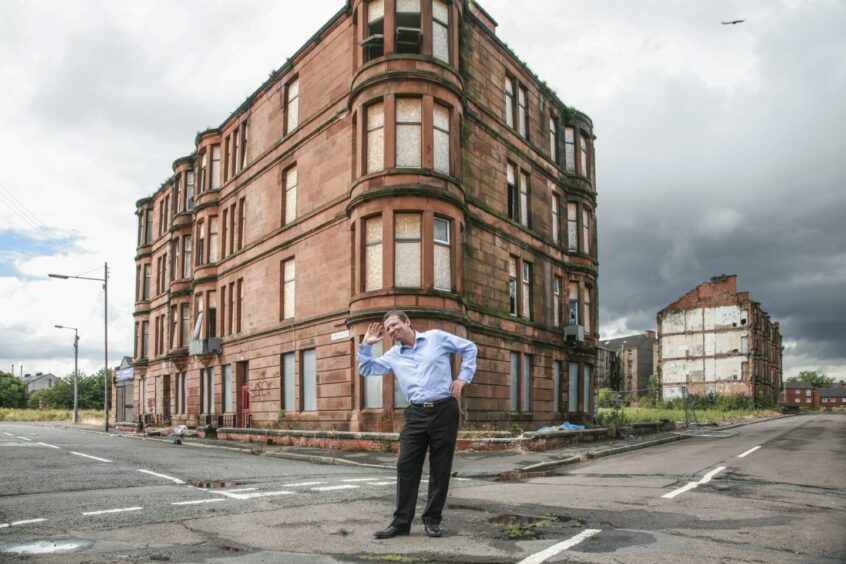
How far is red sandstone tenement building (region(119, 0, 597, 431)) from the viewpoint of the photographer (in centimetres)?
2008

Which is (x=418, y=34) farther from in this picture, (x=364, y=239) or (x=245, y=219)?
(x=245, y=219)

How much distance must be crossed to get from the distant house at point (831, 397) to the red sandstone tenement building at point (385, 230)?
141m

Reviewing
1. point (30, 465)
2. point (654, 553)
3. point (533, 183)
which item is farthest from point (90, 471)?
point (533, 183)

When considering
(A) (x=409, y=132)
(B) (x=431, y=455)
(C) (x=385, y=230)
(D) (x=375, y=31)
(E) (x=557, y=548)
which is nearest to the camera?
(E) (x=557, y=548)

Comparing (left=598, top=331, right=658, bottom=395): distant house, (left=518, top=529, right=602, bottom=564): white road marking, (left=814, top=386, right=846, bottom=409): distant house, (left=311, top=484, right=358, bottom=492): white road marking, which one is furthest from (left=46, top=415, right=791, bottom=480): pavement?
(left=814, top=386, right=846, bottom=409): distant house

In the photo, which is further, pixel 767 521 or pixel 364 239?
pixel 364 239

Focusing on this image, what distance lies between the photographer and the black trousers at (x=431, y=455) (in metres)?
5.27

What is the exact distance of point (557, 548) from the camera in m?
4.70

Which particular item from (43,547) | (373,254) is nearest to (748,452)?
(373,254)

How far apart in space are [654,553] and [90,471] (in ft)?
30.5

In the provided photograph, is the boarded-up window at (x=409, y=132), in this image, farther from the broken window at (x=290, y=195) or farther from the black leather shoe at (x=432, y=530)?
the black leather shoe at (x=432, y=530)

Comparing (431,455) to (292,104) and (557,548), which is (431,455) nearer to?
(557,548)

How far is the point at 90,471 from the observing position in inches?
422

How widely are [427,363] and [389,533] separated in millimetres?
1330
